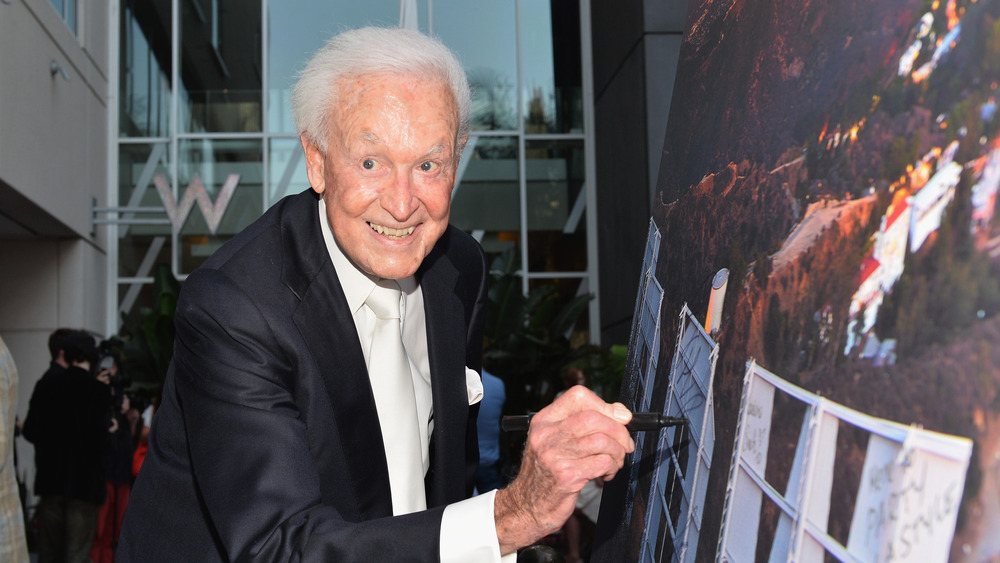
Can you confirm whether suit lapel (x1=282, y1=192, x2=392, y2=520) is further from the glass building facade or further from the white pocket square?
the glass building facade

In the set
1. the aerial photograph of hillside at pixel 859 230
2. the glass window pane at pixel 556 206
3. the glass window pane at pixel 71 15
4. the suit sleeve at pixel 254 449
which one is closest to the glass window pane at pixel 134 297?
the glass window pane at pixel 71 15

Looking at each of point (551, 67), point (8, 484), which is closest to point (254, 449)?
point (8, 484)

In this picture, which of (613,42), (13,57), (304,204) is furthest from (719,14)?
(613,42)

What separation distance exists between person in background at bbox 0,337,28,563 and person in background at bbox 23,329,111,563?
2.64m

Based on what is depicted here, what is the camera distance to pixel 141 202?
12.5m

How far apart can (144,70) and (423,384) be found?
12.1 meters

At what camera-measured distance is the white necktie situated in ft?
5.69

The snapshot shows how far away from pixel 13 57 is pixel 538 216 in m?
6.87

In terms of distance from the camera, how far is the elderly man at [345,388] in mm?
1209

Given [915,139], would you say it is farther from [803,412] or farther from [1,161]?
[1,161]

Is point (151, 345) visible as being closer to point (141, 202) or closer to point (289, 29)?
point (141, 202)

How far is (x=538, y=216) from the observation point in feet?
42.3

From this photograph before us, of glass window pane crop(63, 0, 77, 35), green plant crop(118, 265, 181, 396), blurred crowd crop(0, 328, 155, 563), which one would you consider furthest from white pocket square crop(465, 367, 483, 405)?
glass window pane crop(63, 0, 77, 35)

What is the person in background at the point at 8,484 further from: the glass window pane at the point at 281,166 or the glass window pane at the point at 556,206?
the glass window pane at the point at 556,206
